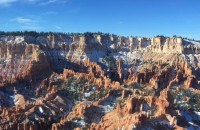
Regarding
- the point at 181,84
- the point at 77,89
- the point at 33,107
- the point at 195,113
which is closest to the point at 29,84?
the point at 77,89

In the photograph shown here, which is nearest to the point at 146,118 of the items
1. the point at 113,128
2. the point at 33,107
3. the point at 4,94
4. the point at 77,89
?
the point at 113,128

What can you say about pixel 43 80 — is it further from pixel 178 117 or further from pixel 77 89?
pixel 178 117

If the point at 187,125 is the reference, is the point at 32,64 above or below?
above

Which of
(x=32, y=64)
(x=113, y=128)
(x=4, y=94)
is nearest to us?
(x=113, y=128)

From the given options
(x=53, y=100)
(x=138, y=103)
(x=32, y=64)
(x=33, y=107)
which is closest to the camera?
(x=138, y=103)

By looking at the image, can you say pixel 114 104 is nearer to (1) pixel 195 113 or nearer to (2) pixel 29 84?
(1) pixel 195 113

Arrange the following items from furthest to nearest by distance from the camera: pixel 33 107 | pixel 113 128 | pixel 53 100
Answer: pixel 53 100 → pixel 33 107 → pixel 113 128

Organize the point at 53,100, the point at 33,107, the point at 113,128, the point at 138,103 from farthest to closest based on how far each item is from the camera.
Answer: the point at 53,100 → the point at 33,107 → the point at 138,103 → the point at 113,128

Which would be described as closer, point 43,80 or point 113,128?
point 113,128

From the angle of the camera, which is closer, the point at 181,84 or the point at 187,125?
the point at 187,125
